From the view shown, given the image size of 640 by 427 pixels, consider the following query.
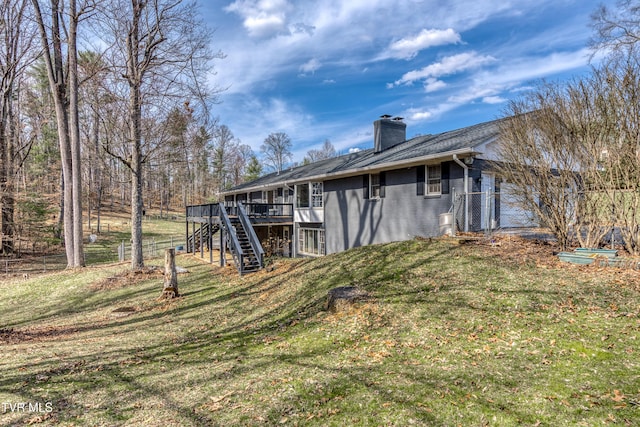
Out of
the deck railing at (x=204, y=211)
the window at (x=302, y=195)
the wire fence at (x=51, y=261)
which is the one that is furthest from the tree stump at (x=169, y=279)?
the wire fence at (x=51, y=261)

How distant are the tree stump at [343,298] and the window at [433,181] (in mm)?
6028

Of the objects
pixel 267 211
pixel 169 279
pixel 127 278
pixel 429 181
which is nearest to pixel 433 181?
pixel 429 181

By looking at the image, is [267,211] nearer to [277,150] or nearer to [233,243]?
[233,243]

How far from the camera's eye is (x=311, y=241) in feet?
58.8

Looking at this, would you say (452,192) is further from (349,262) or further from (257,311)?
(257,311)

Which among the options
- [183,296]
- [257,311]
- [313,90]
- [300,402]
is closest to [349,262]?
[257,311]

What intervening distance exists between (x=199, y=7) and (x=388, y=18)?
8573mm

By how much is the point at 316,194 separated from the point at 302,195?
4.65 feet

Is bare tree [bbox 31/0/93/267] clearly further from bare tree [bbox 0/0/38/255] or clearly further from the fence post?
the fence post

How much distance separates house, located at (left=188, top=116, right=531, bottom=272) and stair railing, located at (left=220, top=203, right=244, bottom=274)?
1.15 m

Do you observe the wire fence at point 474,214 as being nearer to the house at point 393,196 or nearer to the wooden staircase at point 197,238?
the house at point 393,196

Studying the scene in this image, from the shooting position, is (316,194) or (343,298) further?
(316,194)

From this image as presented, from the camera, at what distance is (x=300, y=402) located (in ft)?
11.4

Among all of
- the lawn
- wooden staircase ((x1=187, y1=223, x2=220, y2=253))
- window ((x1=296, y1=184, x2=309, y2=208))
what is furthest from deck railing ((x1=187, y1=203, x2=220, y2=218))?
the lawn
